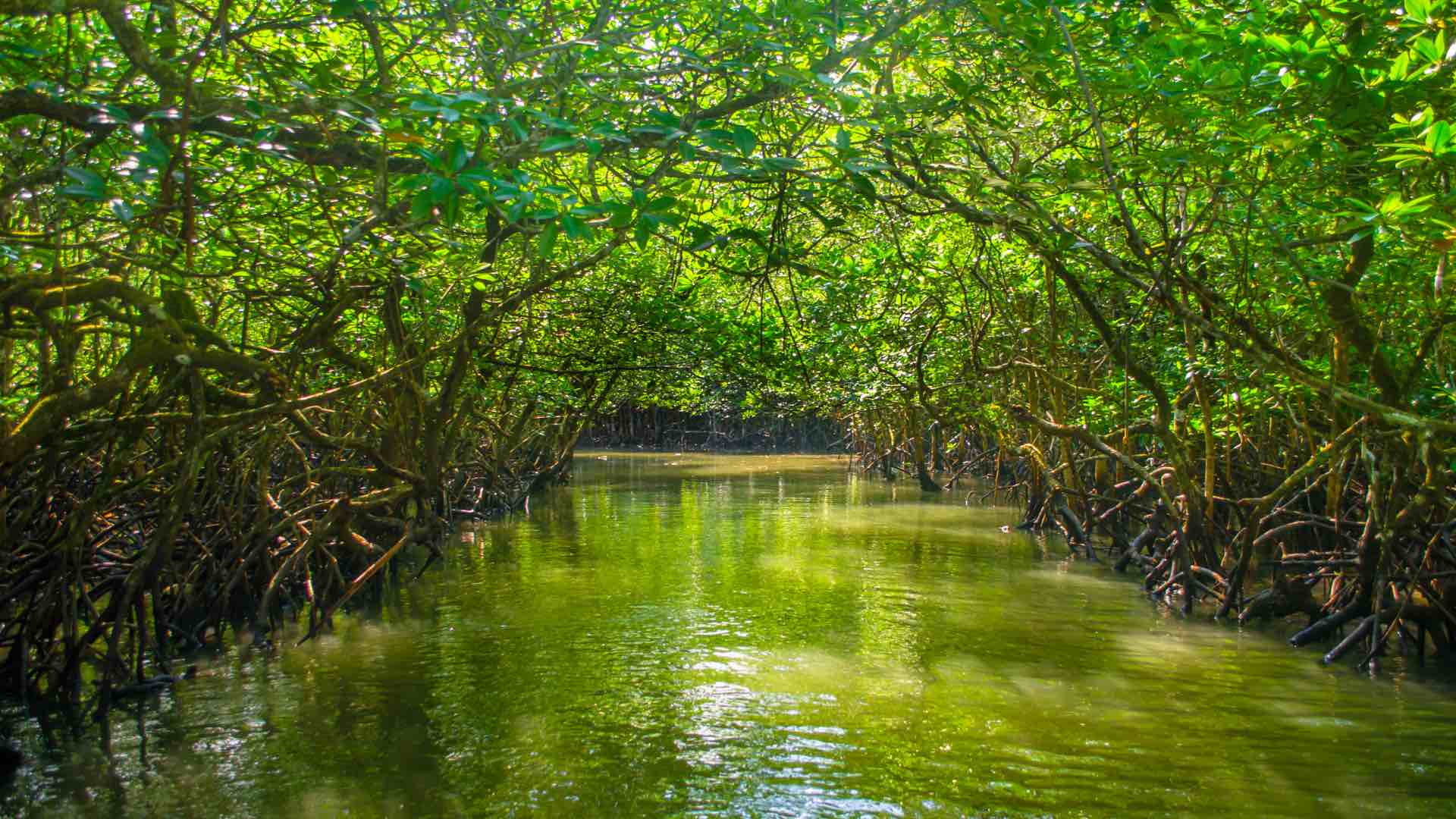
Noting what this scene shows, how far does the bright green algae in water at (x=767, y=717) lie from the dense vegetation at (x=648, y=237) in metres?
0.73

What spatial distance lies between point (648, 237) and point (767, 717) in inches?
139

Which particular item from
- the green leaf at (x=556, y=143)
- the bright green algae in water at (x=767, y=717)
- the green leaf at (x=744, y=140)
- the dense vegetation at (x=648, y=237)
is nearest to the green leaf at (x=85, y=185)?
the dense vegetation at (x=648, y=237)

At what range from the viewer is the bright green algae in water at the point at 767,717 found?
16.7ft

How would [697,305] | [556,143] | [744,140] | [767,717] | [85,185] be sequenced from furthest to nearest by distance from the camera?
[697,305] < [767,717] < [556,143] < [744,140] < [85,185]

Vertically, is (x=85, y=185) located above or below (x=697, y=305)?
below

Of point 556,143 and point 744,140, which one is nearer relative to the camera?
point 744,140

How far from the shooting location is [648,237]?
153 inches

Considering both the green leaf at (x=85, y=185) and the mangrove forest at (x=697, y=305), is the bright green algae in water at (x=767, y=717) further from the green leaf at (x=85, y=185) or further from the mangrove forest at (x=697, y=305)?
the green leaf at (x=85, y=185)

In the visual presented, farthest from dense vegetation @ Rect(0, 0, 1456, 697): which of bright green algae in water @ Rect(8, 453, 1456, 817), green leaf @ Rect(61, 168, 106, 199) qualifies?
bright green algae in water @ Rect(8, 453, 1456, 817)

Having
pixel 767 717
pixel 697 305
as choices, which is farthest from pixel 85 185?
pixel 697 305

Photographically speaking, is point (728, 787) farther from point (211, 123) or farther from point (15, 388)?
point (15, 388)

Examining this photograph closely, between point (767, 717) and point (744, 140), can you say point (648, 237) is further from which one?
point (767, 717)

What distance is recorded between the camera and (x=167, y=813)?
4.85 m

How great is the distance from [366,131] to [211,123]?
2.00ft
